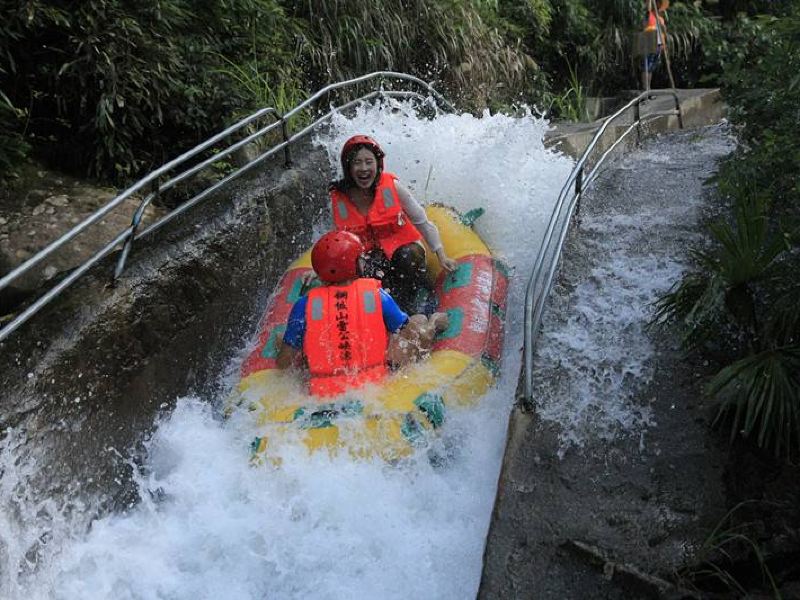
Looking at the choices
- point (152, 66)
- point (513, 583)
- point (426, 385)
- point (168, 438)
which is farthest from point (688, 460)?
point (152, 66)

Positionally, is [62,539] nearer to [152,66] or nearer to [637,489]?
[637,489]

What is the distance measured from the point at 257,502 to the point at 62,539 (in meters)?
0.85

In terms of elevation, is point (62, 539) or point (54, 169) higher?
point (54, 169)

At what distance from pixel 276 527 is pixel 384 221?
2.46 meters

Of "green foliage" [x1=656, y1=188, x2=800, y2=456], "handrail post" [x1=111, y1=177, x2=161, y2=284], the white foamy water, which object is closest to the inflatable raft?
the white foamy water

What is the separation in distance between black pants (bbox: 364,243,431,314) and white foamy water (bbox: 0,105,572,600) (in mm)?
1110

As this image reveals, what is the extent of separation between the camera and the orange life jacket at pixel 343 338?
382 centimetres

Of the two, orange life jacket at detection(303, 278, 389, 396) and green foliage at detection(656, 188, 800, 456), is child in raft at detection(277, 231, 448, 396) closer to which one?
orange life jacket at detection(303, 278, 389, 396)

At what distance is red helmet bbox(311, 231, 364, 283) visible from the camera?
3916 mm

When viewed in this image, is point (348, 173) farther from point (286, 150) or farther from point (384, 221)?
point (286, 150)

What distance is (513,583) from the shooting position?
2.62m

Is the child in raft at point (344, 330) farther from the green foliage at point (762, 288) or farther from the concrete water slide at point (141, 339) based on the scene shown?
the green foliage at point (762, 288)

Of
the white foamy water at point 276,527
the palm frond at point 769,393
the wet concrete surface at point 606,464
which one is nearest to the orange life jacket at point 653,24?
the wet concrete surface at point 606,464

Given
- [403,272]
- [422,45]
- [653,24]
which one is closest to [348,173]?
[403,272]
